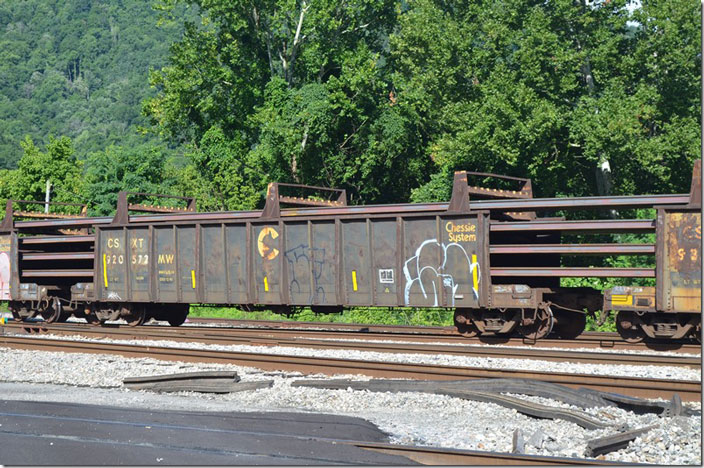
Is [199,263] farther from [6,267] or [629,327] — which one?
[629,327]

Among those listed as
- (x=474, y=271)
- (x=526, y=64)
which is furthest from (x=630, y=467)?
(x=526, y=64)

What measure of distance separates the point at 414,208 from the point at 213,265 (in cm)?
591

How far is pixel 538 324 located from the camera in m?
18.1

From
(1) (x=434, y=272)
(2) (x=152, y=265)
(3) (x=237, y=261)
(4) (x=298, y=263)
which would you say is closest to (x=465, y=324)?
(1) (x=434, y=272)

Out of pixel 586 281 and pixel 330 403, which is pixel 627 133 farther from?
pixel 330 403

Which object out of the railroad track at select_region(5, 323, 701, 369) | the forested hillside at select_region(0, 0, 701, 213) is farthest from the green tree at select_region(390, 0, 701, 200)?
the railroad track at select_region(5, 323, 701, 369)

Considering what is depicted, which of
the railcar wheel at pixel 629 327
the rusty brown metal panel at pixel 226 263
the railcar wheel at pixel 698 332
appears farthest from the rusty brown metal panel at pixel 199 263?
the railcar wheel at pixel 698 332

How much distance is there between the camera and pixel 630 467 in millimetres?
7738

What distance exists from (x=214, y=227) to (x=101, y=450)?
1300 centimetres

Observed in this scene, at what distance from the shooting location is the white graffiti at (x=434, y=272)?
709 inches

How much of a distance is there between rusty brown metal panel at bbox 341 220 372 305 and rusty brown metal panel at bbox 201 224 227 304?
360 cm

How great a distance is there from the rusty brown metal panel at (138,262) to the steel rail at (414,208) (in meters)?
0.53

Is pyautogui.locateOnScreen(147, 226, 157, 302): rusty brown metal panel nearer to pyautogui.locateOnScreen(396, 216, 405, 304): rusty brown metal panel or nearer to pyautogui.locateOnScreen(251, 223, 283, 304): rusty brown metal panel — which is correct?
pyautogui.locateOnScreen(251, 223, 283, 304): rusty brown metal panel

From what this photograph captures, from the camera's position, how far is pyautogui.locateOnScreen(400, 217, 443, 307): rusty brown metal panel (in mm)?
18438
